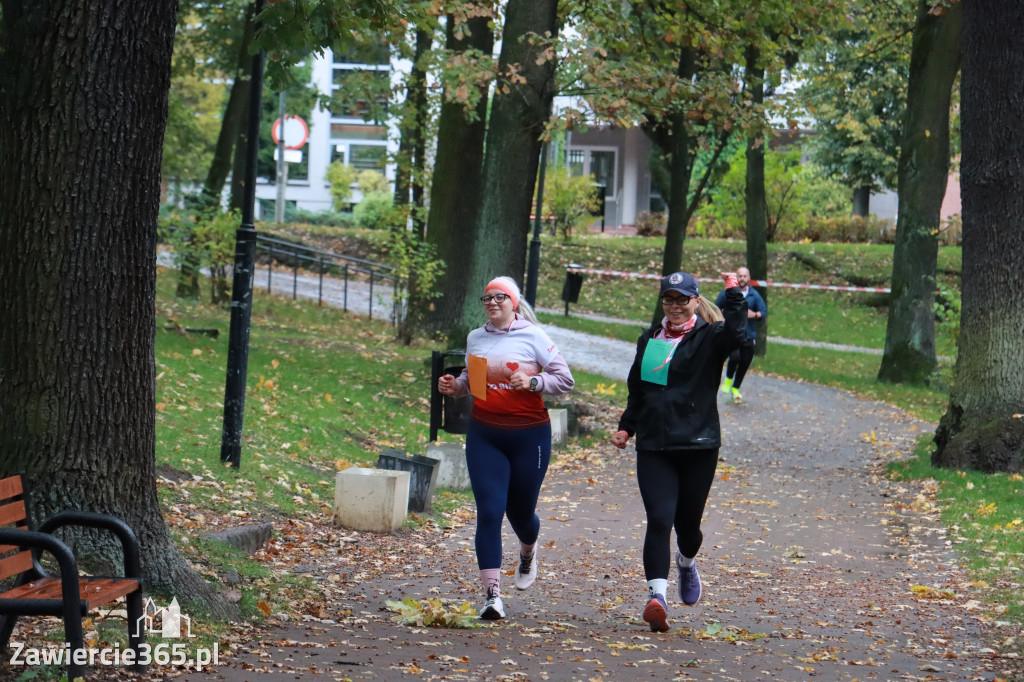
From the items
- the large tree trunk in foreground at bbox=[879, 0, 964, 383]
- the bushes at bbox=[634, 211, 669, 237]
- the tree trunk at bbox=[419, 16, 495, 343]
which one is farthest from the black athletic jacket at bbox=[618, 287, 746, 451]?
the bushes at bbox=[634, 211, 669, 237]

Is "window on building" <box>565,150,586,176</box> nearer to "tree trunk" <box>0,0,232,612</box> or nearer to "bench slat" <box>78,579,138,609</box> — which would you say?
"tree trunk" <box>0,0,232,612</box>

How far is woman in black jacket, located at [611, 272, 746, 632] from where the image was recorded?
7.15 metres

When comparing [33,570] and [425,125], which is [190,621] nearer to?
[33,570]

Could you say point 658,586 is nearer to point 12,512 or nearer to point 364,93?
point 12,512

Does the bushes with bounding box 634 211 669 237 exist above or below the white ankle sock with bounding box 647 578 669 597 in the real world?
above

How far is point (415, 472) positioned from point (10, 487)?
5.51 meters

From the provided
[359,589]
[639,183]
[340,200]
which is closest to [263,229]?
[340,200]

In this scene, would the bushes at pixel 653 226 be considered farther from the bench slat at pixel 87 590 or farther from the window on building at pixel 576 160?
the bench slat at pixel 87 590

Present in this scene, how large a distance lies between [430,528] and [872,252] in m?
31.5

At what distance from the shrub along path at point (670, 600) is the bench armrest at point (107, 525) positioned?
2.01 feet

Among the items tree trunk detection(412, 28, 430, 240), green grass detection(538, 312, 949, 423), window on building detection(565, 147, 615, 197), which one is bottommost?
green grass detection(538, 312, 949, 423)

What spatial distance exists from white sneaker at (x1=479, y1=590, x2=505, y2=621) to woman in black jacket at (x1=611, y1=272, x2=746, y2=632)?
838mm

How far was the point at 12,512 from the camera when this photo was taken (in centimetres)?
544

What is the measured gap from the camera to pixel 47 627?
5.80 meters
